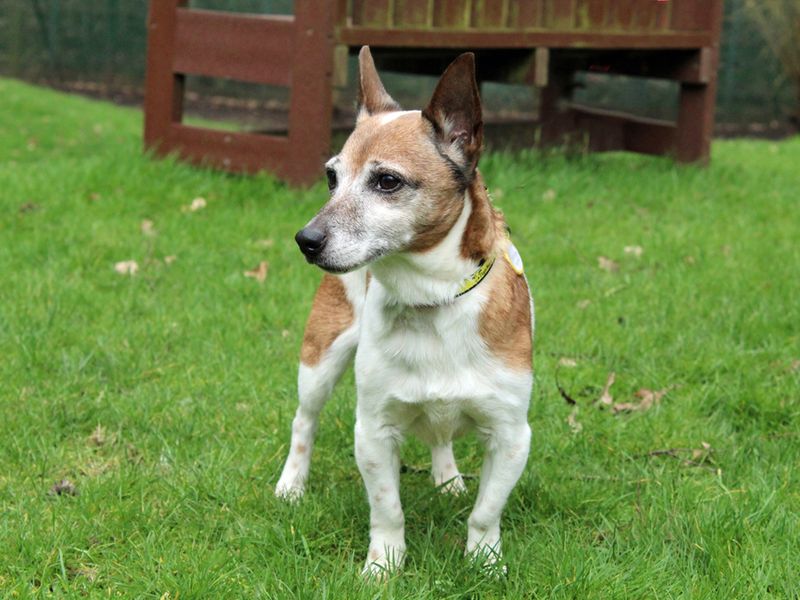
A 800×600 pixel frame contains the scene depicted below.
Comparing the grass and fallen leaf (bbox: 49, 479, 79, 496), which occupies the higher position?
the grass

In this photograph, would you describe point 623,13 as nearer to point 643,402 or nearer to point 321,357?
point 643,402

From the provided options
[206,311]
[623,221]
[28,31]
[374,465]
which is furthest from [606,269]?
[28,31]

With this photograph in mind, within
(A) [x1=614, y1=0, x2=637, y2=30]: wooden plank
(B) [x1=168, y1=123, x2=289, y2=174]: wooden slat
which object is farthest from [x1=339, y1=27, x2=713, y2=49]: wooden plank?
(B) [x1=168, y1=123, x2=289, y2=174]: wooden slat

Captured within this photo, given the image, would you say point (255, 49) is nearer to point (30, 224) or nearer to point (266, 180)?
point (266, 180)

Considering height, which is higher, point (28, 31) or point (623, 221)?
point (28, 31)

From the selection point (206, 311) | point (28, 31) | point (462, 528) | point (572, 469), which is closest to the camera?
point (462, 528)

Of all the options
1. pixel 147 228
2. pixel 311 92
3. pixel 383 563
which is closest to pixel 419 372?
pixel 383 563

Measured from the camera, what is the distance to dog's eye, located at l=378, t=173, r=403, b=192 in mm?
3000

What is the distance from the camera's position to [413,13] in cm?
742

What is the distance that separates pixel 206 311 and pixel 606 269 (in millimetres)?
2312

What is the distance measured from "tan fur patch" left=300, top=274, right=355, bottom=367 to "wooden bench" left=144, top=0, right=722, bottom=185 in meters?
3.59

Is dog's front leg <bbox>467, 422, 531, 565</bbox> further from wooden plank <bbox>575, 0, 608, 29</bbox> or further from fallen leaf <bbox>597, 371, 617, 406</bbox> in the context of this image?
wooden plank <bbox>575, 0, 608, 29</bbox>

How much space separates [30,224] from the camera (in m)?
6.46

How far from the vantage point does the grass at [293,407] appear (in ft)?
10.1
